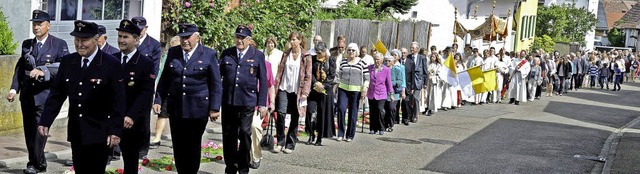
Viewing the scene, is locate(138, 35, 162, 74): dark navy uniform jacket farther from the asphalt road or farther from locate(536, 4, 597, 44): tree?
locate(536, 4, 597, 44): tree

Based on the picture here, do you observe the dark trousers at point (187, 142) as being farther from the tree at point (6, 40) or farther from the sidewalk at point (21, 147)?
the tree at point (6, 40)

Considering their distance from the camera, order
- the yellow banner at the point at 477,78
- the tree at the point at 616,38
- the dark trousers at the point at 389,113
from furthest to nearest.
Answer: the tree at the point at 616,38 < the yellow banner at the point at 477,78 < the dark trousers at the point at 389,113

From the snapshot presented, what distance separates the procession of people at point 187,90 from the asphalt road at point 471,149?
0.47 meters

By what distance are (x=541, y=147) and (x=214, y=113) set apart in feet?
27.0

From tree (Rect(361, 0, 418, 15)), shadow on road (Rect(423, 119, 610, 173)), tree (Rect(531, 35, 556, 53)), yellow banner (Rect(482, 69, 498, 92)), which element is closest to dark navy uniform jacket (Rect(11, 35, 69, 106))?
shadow on road (Rect(423, 119, 610, 173))

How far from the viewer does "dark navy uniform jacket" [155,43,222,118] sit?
33.3ft

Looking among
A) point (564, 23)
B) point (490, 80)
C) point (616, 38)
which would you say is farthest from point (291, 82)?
point (616, 38)

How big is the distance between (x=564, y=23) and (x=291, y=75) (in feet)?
156

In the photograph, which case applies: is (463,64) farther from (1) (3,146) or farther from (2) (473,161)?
(1) (3,146)


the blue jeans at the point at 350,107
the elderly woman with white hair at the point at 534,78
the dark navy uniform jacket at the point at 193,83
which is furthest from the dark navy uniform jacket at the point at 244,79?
the elderly woman with white hair at the point at 534,78

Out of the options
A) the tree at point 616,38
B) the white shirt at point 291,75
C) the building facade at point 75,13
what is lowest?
the white shirt at point 291,75

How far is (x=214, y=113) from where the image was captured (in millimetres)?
10273

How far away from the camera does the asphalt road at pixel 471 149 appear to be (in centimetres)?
1320

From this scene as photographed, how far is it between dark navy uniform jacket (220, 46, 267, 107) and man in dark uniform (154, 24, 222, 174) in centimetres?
94
